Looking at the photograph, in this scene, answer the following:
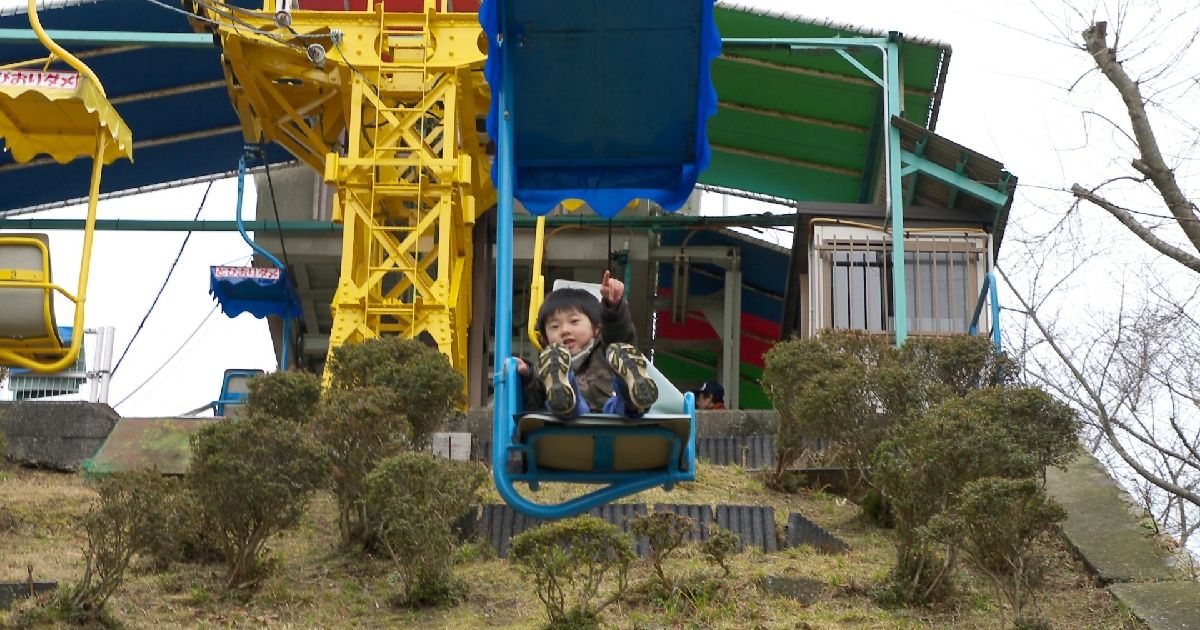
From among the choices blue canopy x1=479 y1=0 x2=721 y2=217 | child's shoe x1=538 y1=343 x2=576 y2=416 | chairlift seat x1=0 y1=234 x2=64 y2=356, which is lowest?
child's shoe x1=538 y1=343 x2=576 y2=416

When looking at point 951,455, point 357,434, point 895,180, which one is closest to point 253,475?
point 357,434

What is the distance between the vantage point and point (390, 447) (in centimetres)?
1109

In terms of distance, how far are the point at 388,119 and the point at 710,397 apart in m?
5.19

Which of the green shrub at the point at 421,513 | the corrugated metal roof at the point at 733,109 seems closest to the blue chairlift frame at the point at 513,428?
the green shrub at the point at 421,513

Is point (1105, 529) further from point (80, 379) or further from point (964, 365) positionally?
point (80, 379)

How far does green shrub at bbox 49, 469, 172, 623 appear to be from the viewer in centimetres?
974

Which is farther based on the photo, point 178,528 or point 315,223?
point 315,223

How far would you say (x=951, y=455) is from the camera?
10.1m

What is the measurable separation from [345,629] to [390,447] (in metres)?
1.59

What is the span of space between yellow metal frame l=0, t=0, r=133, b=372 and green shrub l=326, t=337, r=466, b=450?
85.2 inches

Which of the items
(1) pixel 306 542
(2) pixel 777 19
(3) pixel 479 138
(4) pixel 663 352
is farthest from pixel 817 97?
(1) pixel 306 542

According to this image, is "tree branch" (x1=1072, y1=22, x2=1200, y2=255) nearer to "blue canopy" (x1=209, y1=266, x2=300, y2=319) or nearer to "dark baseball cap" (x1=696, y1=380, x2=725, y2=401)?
"dark baseball cap" (x1=696, y1=380, x2=725, y2=401)

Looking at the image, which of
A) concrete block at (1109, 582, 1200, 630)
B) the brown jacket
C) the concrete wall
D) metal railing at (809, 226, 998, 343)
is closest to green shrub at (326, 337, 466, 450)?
the concrete wall

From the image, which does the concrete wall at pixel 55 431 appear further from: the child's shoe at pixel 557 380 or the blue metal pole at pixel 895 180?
the child's shoe at pixel 557 380
